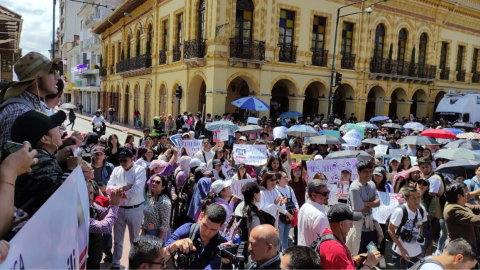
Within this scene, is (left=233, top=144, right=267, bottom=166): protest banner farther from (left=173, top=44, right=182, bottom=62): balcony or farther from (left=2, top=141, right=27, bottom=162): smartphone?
(left=173, top=44, right=182, bottom=62): balcony

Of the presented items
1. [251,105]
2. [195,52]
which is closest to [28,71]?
[251,105]

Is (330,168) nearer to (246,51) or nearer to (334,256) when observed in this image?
(334,256)

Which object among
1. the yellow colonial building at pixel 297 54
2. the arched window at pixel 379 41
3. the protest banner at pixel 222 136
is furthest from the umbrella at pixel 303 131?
the arched window at pixel 379 41

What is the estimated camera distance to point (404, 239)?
5047 mm

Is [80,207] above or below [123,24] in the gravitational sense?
below

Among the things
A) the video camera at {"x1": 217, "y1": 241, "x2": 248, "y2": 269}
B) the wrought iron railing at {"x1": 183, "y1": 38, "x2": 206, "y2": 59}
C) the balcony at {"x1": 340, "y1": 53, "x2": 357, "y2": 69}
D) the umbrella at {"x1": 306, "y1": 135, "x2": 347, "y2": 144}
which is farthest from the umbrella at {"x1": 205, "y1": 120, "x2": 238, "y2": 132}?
the balcony at {"x1": 340, "y1": 53, "x2": 357, "y2": 69}

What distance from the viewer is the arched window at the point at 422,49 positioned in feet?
87.1

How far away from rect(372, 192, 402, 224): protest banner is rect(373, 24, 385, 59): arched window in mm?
20177

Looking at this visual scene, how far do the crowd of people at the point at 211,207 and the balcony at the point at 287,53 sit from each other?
12566 millimetres

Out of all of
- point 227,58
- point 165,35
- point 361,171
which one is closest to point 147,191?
point 361,171

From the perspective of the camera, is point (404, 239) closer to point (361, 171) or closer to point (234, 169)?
point (361, 171)

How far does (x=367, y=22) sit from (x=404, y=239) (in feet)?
68.4

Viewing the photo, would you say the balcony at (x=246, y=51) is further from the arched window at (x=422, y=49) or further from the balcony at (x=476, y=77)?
the balcony at (x=476, y=77)

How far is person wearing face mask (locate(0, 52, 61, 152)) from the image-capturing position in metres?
2.31
